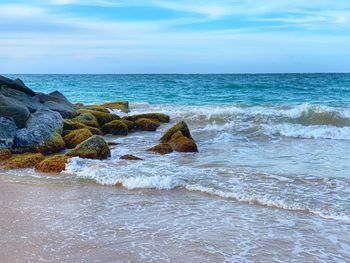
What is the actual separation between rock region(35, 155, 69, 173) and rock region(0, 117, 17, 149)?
1.87 m

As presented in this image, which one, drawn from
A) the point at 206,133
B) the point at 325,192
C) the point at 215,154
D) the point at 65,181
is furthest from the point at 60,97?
the point at 325,192

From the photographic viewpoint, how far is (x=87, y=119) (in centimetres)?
1689

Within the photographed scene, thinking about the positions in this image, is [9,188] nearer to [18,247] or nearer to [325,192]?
[18,247]

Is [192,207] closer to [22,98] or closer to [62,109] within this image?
[22,98]

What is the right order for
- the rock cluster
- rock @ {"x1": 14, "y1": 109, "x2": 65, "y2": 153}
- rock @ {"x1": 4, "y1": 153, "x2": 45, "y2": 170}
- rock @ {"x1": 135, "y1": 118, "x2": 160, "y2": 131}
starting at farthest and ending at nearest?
rock @ {"x1": 135, "y1": 118, "x2": 160, "y2": 131}
rock @ {"x1": 14, "y1": 109, "x2": 65, "y2": 153}
the rock cluster
rock @ {"x1": 4, "y1": 153, "x2": 45, "y2": 170}

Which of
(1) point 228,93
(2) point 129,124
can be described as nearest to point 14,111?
(2) point 129,124

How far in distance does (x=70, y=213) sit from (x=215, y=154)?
5.85 meters

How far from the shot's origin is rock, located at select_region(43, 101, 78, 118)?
16.9m

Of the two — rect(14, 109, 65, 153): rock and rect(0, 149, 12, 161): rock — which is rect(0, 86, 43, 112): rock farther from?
rect(0, 149, 12, 161): rock

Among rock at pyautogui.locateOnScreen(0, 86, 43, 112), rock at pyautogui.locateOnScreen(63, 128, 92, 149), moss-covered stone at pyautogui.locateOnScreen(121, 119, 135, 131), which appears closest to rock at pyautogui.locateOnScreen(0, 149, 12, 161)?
rock at pyautogui.locateOnScreen(63, 128, 92, 149)

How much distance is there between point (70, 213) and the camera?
22.9 feet

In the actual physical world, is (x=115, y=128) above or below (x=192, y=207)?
above

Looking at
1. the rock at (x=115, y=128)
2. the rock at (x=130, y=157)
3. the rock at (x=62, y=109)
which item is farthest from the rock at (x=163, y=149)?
the rock at (x=62, y=109)

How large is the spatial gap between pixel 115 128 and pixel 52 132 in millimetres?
3767
